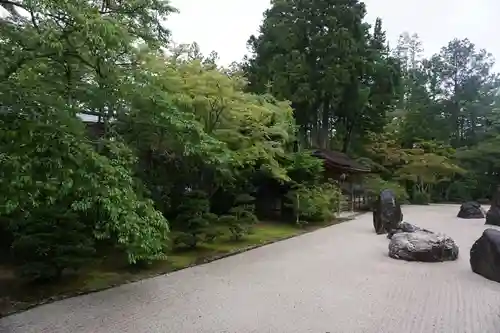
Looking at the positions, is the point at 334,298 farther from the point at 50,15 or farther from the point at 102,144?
the point at 50,15

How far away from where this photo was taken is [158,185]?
1001 cm

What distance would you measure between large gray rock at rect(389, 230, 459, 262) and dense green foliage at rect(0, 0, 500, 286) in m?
3.80

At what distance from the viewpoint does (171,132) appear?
6.37 metres

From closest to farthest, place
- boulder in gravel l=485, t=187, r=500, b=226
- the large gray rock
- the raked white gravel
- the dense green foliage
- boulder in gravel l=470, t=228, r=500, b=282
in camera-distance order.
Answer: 1. the dense green foliage
2. the raked white gravel
3. boulder in gravel l=470, t=228, r=500, b=282
4. the large gray rock
5. boulder in gravel l=485, t=187, r=500, b=226

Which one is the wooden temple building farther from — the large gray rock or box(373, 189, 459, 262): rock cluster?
the large gray rock

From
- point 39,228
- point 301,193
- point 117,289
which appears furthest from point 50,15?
→ point 301,193

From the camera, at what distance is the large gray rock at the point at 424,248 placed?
856 centimetres

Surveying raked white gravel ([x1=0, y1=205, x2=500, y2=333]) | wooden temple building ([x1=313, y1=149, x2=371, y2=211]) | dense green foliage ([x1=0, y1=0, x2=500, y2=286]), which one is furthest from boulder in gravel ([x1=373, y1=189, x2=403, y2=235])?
wooden temple building ([x1=313, y1=149, x2=371, y2=211])

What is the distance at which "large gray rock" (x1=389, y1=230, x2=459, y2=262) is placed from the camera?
8562 mm

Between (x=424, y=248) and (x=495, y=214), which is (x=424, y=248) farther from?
(x=495, y=214)

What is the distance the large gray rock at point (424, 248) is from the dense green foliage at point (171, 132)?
3804 mm

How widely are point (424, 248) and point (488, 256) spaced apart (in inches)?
60.2

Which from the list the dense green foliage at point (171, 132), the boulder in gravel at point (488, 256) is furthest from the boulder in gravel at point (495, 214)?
the boulder in gravel at point (488, 256)

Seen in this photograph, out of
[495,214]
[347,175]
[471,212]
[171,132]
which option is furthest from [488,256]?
[347,175]
